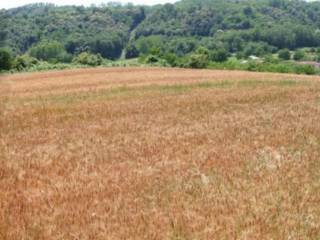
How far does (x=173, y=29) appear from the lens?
551 feet

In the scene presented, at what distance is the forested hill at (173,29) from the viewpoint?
132m

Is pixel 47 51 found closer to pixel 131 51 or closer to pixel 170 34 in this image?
pixel 131 51

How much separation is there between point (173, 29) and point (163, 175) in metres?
160

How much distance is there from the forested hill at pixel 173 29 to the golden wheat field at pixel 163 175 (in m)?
95.0

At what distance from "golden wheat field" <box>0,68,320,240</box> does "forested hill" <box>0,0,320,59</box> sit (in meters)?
95.0

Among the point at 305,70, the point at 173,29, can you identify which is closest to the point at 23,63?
the point at 305,70

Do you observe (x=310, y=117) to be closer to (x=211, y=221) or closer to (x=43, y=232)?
(x=211, y=221)

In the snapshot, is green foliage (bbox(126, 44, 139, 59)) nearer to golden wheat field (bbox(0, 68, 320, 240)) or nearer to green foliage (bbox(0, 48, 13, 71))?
green foliage (bbox(0, 48, 13, 71))

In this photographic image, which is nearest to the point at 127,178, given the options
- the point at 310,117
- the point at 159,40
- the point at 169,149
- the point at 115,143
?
the point at 169,149

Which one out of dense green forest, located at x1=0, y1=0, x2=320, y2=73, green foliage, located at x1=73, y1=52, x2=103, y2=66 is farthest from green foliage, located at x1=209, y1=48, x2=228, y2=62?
green foliage, located at x1=73, y1=52, x2=103, y2=66

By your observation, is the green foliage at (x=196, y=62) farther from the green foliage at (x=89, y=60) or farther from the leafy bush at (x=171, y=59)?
the green foliage at (x=89, y=60)

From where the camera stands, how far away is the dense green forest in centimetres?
11244

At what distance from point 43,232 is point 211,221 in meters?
2.19

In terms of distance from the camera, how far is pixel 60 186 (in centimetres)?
965
